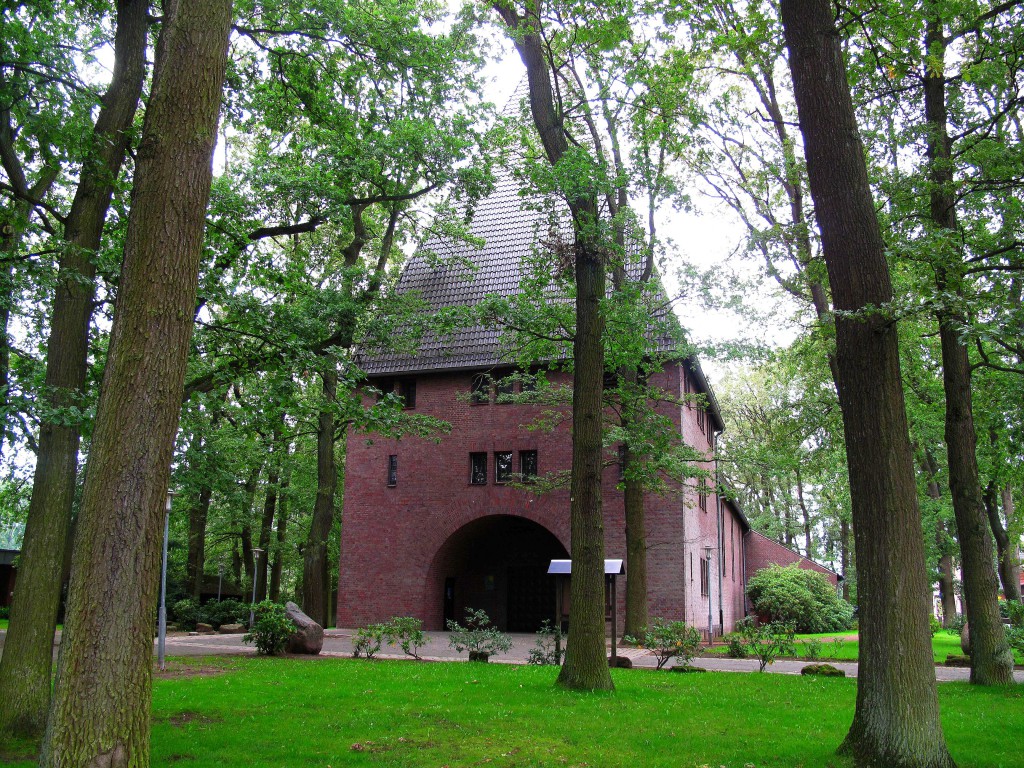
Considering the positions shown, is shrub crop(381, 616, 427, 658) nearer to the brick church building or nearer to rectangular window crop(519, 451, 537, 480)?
the brick church building

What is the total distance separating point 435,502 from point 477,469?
5.48 ft

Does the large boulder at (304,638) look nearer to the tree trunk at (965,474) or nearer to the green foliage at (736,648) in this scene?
the green foliage at (736,648)

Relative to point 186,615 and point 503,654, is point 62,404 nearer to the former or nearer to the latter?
point 503,654

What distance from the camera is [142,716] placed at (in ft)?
15.6

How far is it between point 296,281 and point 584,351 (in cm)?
441

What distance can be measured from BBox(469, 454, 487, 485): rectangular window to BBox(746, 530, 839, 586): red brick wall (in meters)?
19.0

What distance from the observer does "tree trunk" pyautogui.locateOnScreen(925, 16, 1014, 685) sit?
12508 millimetres

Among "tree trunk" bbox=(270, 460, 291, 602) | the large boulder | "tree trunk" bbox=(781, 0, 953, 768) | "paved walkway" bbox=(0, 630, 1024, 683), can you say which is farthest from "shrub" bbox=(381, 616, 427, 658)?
"tree trunk" bbox=(270, 460, 291, 602)

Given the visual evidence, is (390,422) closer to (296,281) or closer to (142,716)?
(296,281)

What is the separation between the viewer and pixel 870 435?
6.94m

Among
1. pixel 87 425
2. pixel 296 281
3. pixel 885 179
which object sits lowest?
pixel 87 425

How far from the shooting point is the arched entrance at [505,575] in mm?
27016

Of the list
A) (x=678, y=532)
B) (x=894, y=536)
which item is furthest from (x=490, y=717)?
(x=678, y=532)

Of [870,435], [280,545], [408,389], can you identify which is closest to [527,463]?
[408,389]
